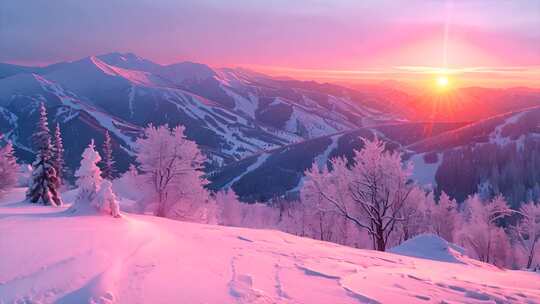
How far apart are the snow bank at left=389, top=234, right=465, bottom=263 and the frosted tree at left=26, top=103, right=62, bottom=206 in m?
22.9

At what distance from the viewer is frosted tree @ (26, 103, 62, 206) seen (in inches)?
1181

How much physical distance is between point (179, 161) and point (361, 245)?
117 feet

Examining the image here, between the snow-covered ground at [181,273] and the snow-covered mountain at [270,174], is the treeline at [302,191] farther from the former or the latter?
the snow-covered mountain at [270,174]

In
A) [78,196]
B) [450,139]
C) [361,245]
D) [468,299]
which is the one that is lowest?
[361,245]

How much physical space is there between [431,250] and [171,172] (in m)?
22.6

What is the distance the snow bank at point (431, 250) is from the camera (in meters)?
22.2

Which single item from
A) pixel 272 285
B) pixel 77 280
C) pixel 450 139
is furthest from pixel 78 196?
pixel 450 139

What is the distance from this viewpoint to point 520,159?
152m

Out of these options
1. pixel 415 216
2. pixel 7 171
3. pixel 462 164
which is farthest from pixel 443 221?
pixel 462 164

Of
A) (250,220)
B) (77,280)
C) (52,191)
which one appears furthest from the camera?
(250,220)

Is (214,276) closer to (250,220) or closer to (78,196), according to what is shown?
(78,196)

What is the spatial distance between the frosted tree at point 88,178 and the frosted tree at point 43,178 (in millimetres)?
11856

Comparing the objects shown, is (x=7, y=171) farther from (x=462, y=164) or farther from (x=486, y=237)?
(x=462, y=164)

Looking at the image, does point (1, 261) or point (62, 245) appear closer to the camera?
point (1, 261)
